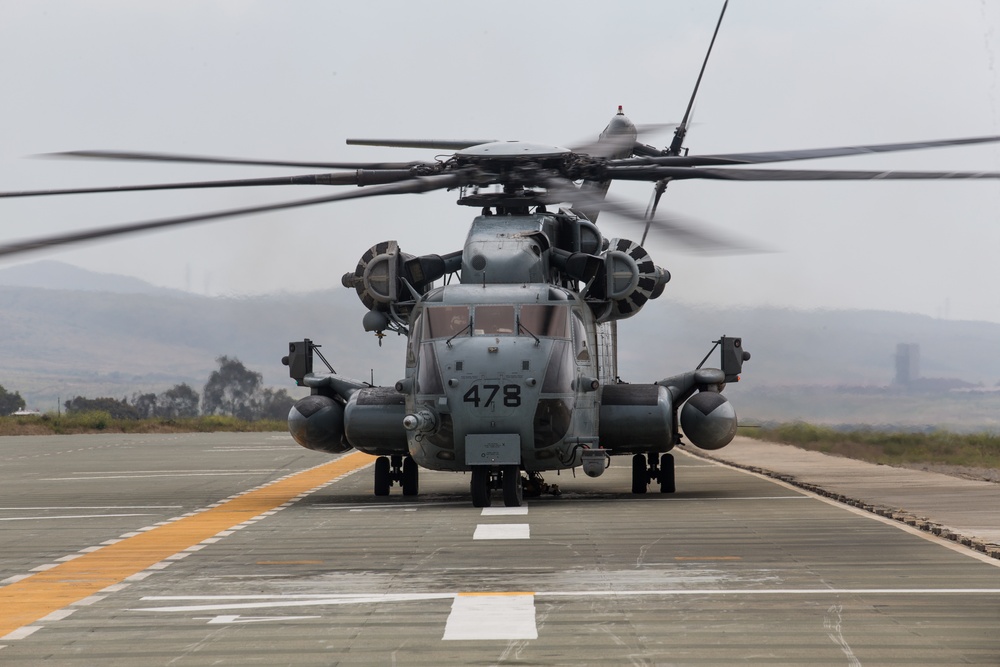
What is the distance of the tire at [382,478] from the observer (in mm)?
26750

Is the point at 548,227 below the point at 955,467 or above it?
above

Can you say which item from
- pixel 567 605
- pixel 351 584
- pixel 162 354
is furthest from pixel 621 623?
Result: pixel 162 354

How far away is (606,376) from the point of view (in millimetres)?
27047

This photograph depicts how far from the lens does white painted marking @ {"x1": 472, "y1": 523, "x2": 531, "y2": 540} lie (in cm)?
1802

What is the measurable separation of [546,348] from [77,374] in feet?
600

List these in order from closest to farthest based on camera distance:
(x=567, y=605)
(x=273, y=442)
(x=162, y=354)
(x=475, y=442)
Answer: (x=567, y=605) < (x=475, y=442) < (x=273, y=442) < (x=162, y=354)

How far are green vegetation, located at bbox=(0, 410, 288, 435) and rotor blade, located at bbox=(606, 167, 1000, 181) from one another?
6695cm

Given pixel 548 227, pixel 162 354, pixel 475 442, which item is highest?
pixel 162 354

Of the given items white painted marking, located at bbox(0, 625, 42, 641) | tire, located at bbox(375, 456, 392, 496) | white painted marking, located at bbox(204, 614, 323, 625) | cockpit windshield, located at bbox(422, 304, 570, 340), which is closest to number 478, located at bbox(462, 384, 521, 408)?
cockpit windshield, located at bbox(422, 304, 570, 340)

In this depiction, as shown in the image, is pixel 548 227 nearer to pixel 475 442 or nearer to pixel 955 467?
pixel 475 442

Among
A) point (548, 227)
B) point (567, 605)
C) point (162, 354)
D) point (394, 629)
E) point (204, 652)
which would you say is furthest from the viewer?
point (162, 354)

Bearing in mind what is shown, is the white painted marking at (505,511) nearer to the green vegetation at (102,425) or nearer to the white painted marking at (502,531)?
the white painted marking at (502,531)

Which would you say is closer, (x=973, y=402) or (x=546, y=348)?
(x=546, y=348)

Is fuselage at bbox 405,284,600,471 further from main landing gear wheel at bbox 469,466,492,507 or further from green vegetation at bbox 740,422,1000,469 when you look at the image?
green vegetation at bbox 740,422,1000,469
